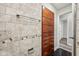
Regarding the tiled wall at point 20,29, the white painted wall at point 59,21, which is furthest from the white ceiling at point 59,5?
the tiled wall at point 20,29

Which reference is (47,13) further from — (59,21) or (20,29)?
(20,29)

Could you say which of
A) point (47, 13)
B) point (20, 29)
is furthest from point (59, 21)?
point (20, 29)

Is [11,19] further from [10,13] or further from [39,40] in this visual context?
[39,40]

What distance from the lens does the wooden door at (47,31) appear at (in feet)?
3.49

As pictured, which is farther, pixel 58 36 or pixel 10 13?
pixel 58 36

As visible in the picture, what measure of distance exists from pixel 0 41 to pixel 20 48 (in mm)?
206

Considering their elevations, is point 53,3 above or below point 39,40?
above

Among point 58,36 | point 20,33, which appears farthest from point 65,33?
point 20,33

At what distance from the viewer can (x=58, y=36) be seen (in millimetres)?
1075

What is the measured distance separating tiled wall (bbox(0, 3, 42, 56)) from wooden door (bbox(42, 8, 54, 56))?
0.15ft

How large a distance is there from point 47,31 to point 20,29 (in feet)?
0.94

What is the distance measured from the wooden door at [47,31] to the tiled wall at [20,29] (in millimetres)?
46

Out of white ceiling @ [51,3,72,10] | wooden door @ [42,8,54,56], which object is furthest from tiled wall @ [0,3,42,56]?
white ceiling @ [51,3,72,10]

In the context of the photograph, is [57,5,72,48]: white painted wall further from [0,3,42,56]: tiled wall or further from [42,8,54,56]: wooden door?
[0,3,42,56]: tiled wall
